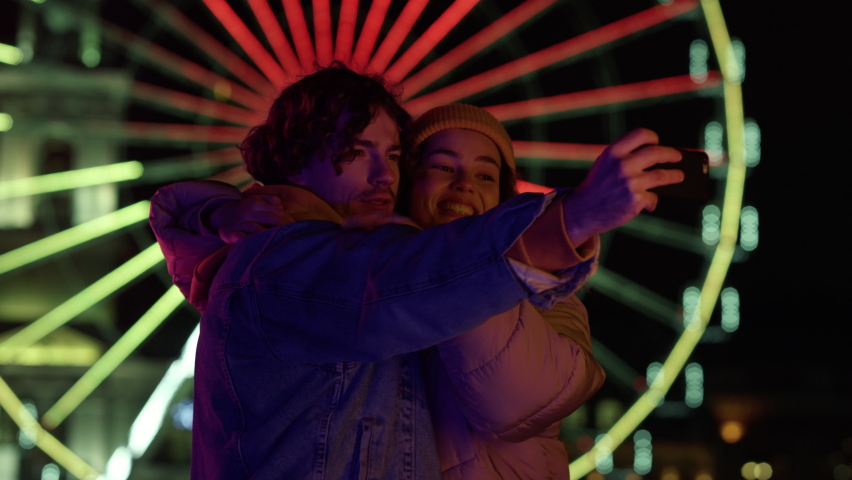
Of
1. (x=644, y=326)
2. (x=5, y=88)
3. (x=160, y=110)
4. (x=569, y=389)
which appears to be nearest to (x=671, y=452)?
(x=644, y=326)

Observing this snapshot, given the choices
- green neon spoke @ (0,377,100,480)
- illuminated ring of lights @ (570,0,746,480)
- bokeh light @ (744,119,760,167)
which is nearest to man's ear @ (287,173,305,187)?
illuminated ring of lights @ (570,0,746,480)

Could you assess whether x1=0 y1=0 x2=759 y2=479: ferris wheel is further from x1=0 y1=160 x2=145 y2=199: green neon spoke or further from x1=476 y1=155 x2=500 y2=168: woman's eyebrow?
x1=476 y1=155 x2=500 y2=168: woman's eyebrow

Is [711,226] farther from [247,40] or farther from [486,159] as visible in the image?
[486,159]

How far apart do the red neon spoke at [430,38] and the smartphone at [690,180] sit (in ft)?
16.1

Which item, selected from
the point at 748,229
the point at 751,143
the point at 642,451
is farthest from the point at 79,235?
the point at 642,451

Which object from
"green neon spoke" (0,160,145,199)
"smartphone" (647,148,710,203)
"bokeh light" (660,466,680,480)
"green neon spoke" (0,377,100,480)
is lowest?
"bokeh light" (660,466,680,480)

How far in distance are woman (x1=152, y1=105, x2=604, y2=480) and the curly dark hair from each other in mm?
111

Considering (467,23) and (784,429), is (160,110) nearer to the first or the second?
(467,23)

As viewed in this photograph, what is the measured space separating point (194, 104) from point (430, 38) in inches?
68.4

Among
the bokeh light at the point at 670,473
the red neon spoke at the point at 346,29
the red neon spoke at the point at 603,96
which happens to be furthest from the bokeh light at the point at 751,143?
the bokeh light at the point at 670,473

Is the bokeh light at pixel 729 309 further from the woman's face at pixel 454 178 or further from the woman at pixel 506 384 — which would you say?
the woman at pixel 506 384

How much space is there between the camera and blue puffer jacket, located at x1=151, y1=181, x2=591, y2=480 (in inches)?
49.6

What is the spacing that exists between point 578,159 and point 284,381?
573 cm

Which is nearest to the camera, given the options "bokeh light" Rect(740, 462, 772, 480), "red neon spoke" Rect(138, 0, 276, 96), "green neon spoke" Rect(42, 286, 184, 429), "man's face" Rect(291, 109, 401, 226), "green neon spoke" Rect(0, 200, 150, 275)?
"man's face" Rect(291, 109, 401, 226)
